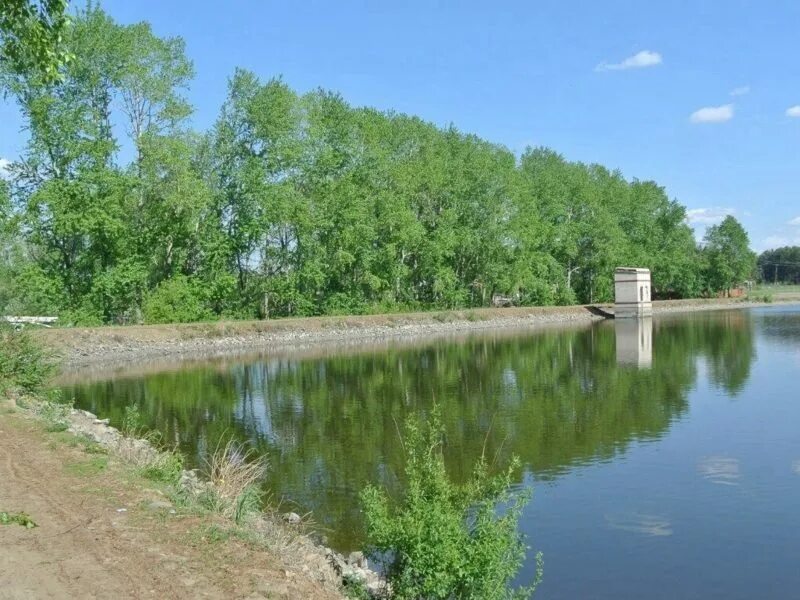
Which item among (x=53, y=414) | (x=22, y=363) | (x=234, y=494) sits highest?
(x=22, y=363)

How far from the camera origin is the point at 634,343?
48.8 meters

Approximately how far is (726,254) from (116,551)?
383ft

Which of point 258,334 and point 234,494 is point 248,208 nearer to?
point 258,334

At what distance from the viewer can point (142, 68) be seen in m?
50.3

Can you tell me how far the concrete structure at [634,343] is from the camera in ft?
123

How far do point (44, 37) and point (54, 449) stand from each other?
6488 mm

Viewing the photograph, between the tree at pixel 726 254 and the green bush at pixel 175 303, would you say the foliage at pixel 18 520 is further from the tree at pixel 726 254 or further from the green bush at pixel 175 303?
the tree at pixel 726 254

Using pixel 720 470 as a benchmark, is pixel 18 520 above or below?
above

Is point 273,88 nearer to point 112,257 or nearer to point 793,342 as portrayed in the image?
point 112,257

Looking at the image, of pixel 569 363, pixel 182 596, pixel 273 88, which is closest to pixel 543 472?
pixel 182 596

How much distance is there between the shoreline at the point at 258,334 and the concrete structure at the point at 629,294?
25.5 feet

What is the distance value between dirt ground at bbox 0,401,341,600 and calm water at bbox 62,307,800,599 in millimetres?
3364

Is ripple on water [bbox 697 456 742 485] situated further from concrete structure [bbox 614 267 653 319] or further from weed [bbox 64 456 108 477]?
concrete structure [bbox 614 267 653 319]

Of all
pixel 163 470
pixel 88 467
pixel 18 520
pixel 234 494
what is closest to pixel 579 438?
pixel 234 494
